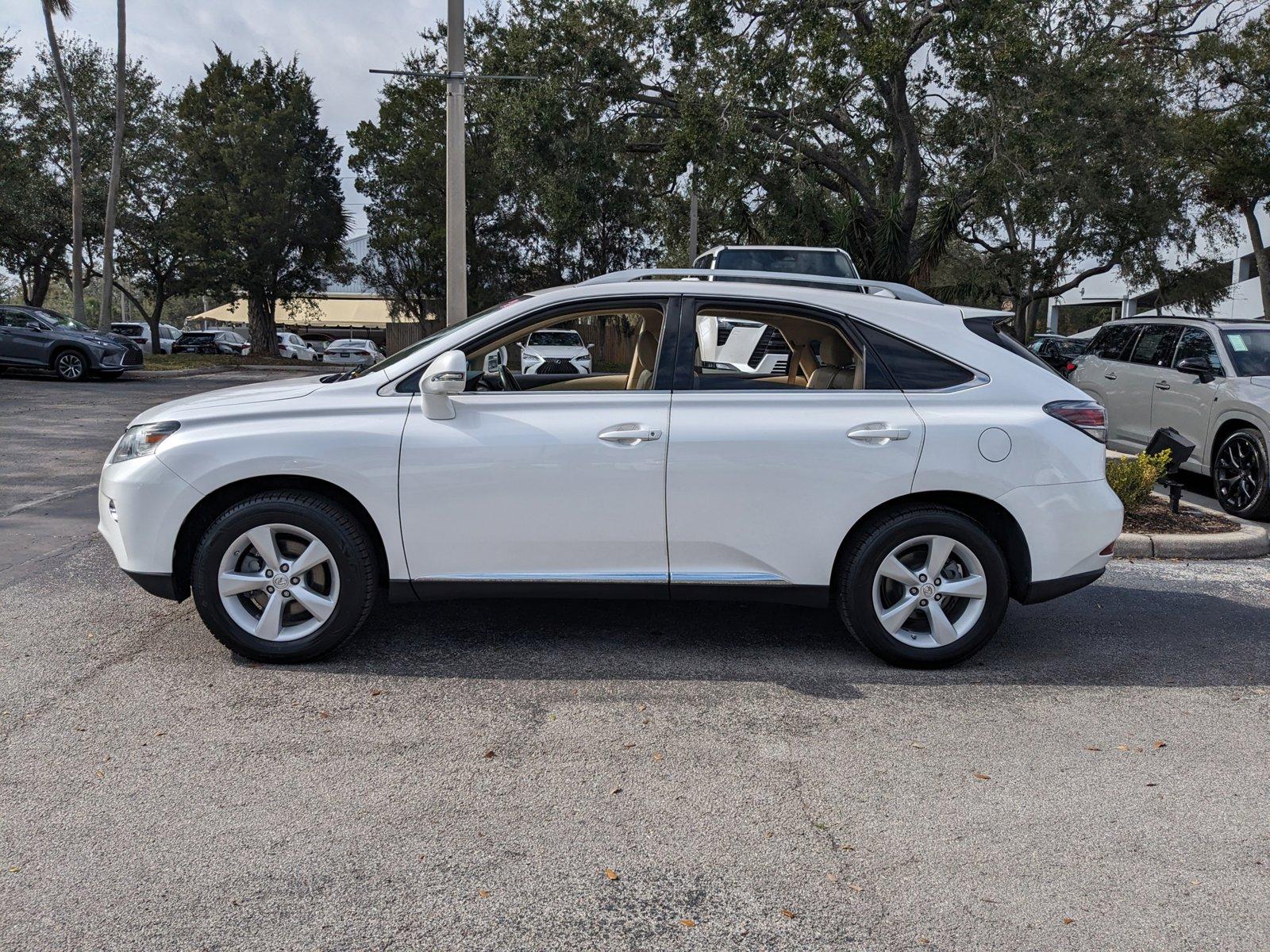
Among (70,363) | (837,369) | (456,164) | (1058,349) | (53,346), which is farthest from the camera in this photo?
(1058,349)

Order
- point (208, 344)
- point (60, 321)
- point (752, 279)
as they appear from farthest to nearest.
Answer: point (208, 344) < point (60, 321) < point (752, 279)

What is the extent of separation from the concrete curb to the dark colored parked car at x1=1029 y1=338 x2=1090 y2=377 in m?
17.7

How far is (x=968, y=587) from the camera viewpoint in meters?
4.75

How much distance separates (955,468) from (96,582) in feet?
15.6

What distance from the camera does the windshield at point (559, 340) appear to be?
24.1 meters

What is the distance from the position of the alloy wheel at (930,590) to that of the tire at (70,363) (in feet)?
71.6

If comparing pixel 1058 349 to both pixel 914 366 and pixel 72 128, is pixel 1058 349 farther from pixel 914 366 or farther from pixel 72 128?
pixel 72 128

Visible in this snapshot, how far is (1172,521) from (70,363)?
21.5 meters

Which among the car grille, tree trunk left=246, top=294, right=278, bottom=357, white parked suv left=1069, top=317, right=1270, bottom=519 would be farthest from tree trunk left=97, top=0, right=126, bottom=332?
white parked suv left=1069, top=317, right=1270, bottom=519

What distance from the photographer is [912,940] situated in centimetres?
276

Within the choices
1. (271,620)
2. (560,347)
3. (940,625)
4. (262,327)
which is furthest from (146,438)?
(262,327)

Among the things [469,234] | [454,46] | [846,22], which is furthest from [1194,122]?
[469,234]

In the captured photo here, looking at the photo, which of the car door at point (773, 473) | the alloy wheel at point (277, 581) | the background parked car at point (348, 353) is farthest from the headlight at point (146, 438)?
the background parked car at point (348, 353)

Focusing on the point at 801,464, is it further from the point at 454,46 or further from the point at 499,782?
the point at 454,46
